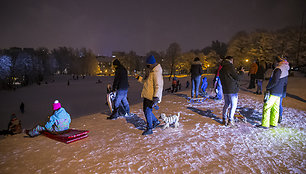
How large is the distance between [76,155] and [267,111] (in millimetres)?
5390

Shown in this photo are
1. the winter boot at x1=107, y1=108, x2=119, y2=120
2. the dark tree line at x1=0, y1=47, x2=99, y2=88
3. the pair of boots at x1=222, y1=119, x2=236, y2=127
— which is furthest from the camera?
the dark tree line at x1=0, y1=47, x2=99, y2=88

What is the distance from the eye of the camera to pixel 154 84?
419cm

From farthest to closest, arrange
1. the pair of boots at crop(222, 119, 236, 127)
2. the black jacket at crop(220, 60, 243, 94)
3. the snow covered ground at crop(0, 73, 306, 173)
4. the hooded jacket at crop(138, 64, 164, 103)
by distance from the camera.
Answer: the pair of boots at crop(222, 119, 236, 127) < the black jacket at crop(220, 60, 243, 94) < the hooded jacket at crop(138, 64, 164, 103) < the snow covered ground at crop(0, 73, 306, 173)

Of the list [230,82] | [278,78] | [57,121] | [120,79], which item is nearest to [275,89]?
[278,78]

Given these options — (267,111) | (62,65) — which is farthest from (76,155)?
(62,65)

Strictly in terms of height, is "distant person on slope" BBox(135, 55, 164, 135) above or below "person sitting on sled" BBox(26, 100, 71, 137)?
above

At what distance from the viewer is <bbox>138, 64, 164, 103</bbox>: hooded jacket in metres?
4.15

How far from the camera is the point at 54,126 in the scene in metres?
4.58

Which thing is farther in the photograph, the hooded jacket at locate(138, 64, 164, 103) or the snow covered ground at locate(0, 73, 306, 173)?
the hooded jacket at locate(138, 64, 164, 103)

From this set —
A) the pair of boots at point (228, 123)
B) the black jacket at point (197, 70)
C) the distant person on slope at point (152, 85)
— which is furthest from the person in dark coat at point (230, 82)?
the black jacket at point (197, 70)

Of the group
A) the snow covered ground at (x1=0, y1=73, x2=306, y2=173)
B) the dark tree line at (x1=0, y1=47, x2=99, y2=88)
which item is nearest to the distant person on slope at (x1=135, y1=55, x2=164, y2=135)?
the snow covered ground at (x1=0, y1=73, x2=306, y2=173)

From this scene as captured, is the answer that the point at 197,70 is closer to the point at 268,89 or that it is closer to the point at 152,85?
the point at 268,89

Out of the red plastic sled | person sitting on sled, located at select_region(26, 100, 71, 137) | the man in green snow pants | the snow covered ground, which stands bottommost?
the snow covered ground

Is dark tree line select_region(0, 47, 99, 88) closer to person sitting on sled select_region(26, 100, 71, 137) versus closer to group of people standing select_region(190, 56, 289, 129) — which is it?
person sitting on sled select_region(26, 100, 71, 137)
